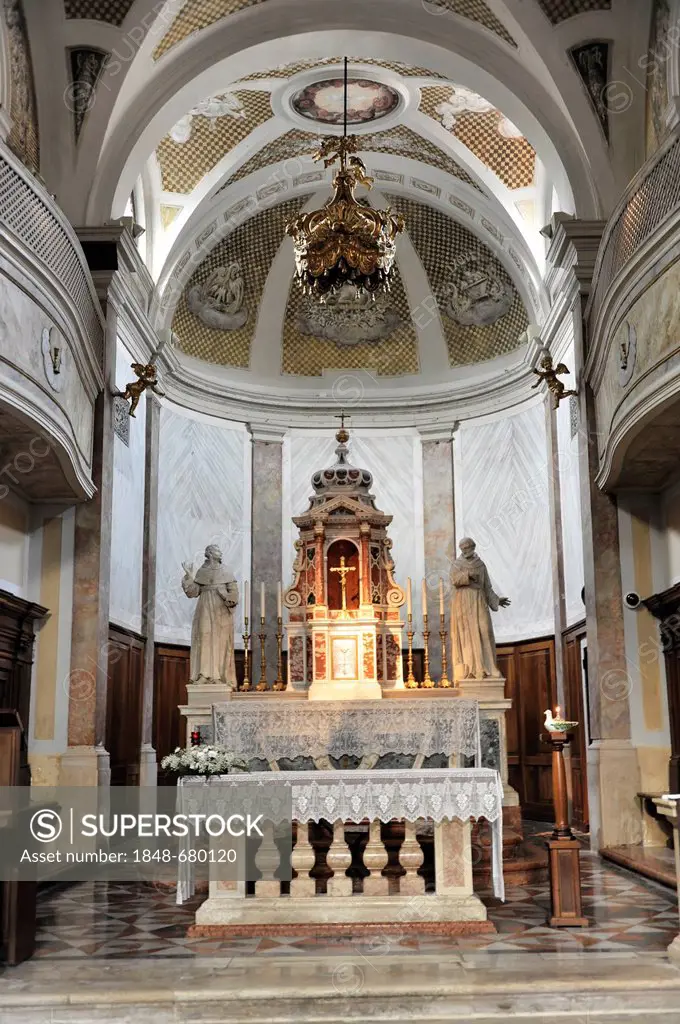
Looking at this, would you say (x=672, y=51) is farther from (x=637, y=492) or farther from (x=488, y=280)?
(x=488, y=280)

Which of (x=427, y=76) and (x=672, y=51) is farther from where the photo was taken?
(x=427, y=76)

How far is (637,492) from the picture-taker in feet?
36.3

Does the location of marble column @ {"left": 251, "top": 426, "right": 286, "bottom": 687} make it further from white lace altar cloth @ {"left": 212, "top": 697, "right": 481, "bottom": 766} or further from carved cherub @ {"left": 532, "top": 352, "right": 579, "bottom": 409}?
carved cherub @ {"left": 532, "top": 352, "right": 579, "bottom": 409}

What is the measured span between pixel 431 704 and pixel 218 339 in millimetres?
8158

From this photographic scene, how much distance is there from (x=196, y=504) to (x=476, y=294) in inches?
208

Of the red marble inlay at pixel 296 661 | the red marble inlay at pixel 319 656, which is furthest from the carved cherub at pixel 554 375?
the red marble inlay at pixel 296 661

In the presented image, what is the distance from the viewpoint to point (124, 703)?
41.7ft

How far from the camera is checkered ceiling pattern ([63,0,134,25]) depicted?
36.0 ft

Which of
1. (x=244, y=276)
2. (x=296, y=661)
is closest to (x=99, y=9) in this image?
(x=244, y=276)

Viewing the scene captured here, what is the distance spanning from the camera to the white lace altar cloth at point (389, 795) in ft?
22.9

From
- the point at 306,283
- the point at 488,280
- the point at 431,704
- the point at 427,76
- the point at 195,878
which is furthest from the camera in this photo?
the point at 488,280

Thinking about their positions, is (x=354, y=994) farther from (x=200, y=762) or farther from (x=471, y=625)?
(x=471, y=625)

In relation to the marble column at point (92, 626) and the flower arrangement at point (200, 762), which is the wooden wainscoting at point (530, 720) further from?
the flower arrangement at point (200, 762)

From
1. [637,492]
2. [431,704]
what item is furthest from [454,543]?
[431,704]
